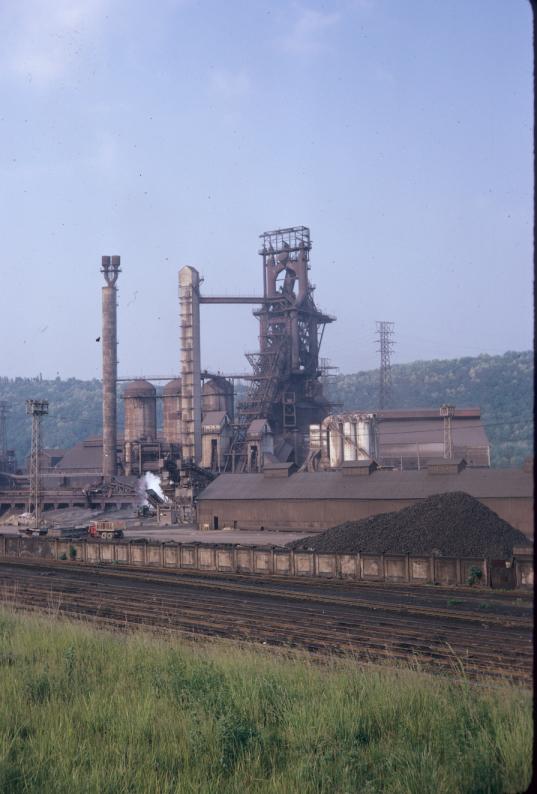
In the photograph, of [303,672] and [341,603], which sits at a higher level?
[303,672]

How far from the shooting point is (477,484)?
146 feet

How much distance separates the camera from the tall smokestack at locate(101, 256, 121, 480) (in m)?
80.5

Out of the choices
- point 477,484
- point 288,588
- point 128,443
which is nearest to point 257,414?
point 128,443

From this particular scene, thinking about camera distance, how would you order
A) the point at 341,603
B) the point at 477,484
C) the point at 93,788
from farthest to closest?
the point at 477,484
the point at 341,603
the point at 93,788

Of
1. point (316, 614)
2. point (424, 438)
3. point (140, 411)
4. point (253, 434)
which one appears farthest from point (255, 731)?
point (140, 411)

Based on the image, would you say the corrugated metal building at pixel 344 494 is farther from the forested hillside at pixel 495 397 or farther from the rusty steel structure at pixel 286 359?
the forested hillside at pixel 495 397

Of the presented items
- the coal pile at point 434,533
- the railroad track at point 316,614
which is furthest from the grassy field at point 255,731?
the coal pile at point 434,533

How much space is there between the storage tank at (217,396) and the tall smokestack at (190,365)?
24.8 feet

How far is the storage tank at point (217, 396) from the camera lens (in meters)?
82.3

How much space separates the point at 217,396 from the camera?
82.4 m

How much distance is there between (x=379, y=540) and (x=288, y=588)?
30.8 ft

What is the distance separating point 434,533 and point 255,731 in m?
27.1

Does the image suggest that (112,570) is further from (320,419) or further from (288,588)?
(320,419)

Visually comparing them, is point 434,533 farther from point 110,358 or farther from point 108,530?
point 110,358
